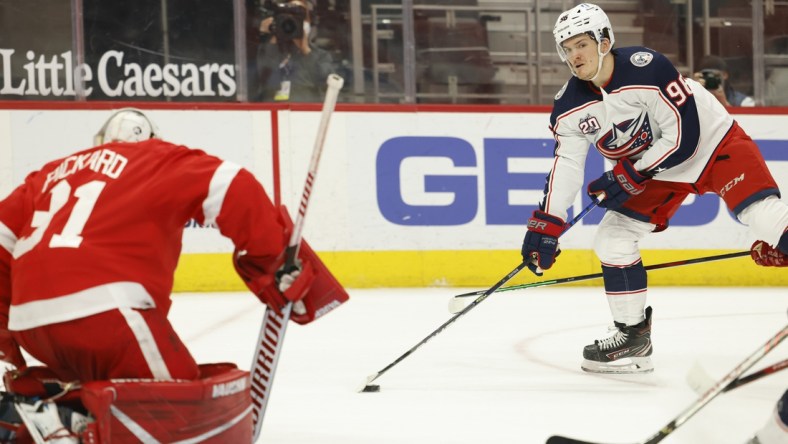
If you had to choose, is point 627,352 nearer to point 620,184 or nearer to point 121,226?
point 620,184

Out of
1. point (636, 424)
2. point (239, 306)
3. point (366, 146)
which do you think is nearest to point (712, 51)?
point (366, 146)

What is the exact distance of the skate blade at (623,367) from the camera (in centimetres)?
353

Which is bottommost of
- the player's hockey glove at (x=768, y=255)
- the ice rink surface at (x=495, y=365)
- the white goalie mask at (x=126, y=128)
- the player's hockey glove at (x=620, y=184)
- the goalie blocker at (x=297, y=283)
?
the ice rink surface at (x=495, y=365)

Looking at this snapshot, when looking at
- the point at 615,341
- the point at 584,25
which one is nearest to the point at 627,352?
the point at 615,341

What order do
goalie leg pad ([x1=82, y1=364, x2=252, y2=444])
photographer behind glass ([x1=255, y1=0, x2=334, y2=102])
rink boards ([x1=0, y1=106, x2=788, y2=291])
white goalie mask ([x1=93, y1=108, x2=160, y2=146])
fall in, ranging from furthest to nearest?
photographer behind glass ([x1=255, y1=0, x2=334, y2=102]) < rink boards ([x1=0, y1=106, x2=788, y2=291]) < white goalie mask ([x1=93, y1=108, x2=160, y2=146]) < goalie leg pad ([x1=82, y1=364, x2=252, y2=444])

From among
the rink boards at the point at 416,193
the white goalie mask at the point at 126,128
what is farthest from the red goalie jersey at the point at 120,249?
the rink boards at the point at 416,193

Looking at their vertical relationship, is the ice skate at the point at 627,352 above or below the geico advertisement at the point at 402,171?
below

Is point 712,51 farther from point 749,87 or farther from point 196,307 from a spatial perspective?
point 196,307

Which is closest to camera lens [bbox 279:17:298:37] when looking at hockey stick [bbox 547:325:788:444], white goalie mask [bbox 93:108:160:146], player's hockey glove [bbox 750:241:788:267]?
player's hockey glove [bbox 750:241:788:267]

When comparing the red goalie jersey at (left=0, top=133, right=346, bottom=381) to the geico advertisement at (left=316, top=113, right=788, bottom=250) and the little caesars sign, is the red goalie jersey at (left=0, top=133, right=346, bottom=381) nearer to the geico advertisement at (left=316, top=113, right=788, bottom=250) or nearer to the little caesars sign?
the geico advertisement at (left=316, top=113, right=788, bottom=250)

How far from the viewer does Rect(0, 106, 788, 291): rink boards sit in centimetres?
585

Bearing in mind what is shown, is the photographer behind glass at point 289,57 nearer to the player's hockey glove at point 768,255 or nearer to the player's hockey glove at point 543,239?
the player's hockey glove at point 543,239

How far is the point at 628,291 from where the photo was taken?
3.56 metres

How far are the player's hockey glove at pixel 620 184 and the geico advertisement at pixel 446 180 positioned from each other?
244cm
